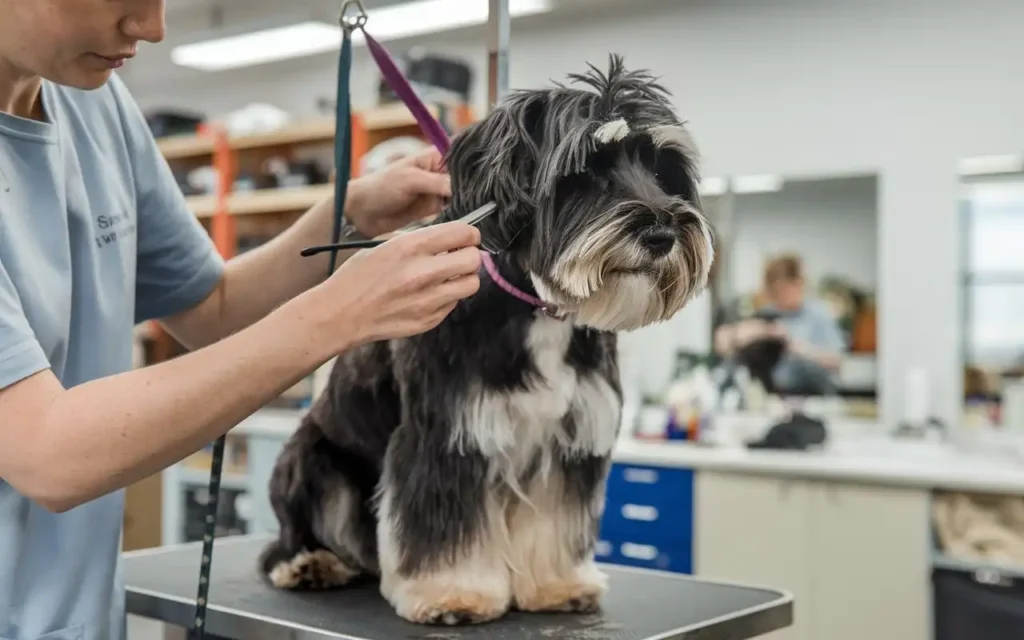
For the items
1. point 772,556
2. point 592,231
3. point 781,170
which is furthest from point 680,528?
point 592,231

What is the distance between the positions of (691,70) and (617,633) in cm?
337

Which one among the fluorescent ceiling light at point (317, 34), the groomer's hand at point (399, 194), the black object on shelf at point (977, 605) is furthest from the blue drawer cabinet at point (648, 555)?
the groomer's hand at point (399, 194)

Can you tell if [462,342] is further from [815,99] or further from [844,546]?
[815,99]

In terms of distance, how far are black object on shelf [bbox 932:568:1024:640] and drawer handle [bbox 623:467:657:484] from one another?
0.91 meters

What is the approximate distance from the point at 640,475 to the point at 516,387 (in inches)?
91.8

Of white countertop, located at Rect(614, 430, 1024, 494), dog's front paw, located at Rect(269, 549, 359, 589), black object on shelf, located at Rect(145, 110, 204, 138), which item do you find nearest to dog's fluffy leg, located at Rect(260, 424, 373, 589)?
dog's front paw, located at Rect(269, 549, 359, 589)

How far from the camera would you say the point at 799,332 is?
3.85 metres

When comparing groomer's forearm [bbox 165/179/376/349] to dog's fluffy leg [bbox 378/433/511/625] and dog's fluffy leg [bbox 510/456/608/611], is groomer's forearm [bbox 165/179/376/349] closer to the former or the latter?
dog's fluffy leg [bbox 378/433/511/625]

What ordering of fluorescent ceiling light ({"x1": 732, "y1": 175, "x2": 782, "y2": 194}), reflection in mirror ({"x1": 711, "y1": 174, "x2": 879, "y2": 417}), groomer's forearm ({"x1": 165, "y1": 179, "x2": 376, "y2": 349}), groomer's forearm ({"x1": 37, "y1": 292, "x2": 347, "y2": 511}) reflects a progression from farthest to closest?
fluorescent ceiling light ({"x1": 732, "y1": 175, "x2": 782, "y2": 194}), reflection in mirror ({"x1": 711, "y1": 174, "x2": 879, "y2": 417}), groomer's forearm ({"x1": 165, "y1": 179, "x2": 376, "y2": 349}), groomer's forearm ({"x1": 37, "y1": 292, "x2": 347, "y2": 511})

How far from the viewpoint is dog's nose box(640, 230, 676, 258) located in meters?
1.03

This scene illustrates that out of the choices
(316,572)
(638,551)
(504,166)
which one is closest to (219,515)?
(638,551)

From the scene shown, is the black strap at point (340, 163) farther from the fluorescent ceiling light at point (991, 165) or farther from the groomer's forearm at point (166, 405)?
the fluorescent ceiling light at point (991, 165)

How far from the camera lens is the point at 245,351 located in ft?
2.94

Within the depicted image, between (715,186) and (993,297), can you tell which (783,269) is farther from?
(993,297)
